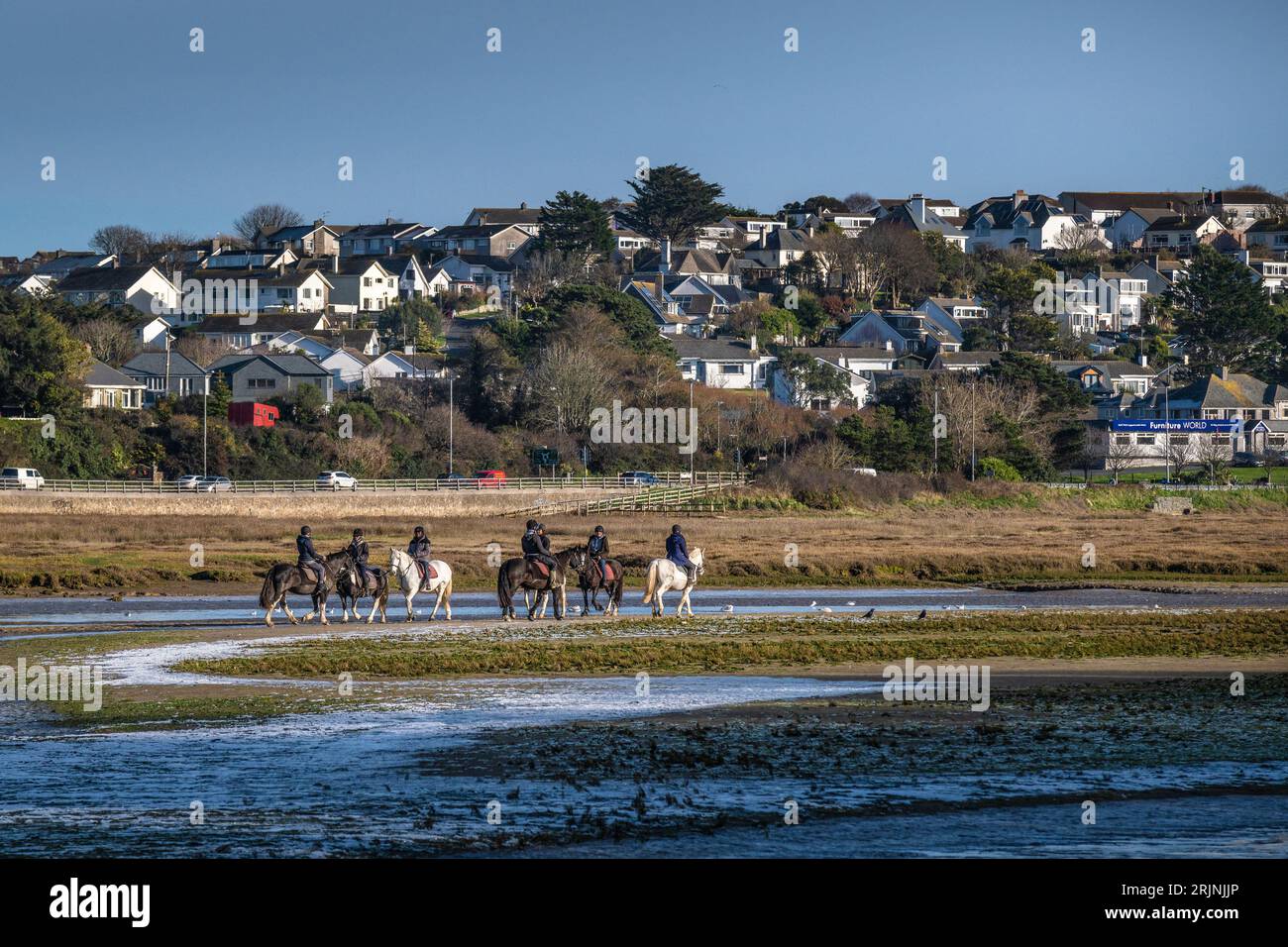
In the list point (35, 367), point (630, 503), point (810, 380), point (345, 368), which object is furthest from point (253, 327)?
point (630, 503)

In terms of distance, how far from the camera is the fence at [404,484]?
7850 centimetres

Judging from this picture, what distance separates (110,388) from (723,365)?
50.7 m

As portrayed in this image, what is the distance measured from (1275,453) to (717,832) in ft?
375

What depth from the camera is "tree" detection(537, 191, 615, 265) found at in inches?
6462

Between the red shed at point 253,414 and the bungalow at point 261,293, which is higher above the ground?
the bungalow at point 261,293

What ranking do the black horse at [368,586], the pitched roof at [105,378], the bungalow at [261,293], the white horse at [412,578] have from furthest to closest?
the bungalow at [261,293] < the pitched roof at [105,378] < the white horse at [412,578] < the black horse at [368,586]

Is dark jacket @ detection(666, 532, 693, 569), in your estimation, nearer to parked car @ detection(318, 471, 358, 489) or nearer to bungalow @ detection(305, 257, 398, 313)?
parked car @ detection(318, 471, 358, 489)

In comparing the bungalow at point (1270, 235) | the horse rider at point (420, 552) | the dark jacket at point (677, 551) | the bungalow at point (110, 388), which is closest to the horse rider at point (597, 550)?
the dark jacket at point (677, 551)

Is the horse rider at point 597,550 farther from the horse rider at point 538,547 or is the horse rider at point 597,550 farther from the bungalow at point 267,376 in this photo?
the bungalow at point 267,376

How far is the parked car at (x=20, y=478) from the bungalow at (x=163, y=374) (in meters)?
28.1

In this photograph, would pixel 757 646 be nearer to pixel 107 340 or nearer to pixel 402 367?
pixel 402 367

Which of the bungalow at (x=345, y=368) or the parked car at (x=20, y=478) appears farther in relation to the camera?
the bungalow at (x=345, y=368)

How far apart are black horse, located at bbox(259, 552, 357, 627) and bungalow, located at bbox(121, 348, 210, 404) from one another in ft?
249
